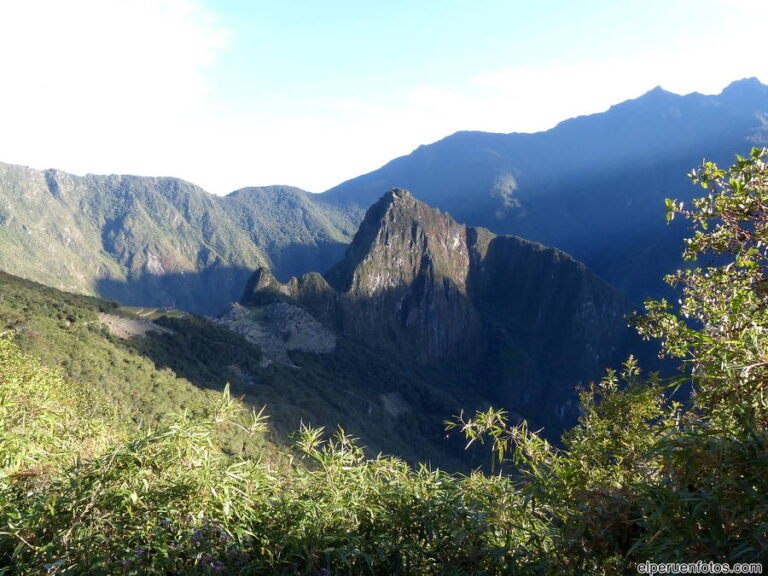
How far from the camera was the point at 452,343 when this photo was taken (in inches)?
5950

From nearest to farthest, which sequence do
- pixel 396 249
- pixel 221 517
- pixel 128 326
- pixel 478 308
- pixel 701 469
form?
pixel 701 469 < pixel 221 517 < pixel 128 326 < pixel 396 249 < pixel 478 308

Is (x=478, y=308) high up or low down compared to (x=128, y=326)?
down

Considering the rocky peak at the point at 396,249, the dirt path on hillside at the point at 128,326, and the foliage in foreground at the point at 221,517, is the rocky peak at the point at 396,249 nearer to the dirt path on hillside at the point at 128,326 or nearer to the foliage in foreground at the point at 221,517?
the dirt path on hillside at the point at 128,326

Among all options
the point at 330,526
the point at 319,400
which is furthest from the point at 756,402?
the point at 319,400

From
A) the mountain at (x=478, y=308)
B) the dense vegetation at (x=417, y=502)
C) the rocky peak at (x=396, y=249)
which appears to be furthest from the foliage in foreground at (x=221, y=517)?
the rocky peak at (x=396, y=249)

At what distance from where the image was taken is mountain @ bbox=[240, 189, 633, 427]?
443 feet

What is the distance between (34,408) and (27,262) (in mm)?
239615

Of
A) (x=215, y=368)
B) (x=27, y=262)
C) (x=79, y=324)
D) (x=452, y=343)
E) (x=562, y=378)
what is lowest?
(x=562, y=378)

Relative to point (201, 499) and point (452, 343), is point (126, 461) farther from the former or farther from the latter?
point (452, 343)

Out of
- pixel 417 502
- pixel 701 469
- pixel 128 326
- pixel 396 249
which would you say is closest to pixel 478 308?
pixel 396 249

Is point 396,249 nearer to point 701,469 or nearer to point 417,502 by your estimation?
point 417,502

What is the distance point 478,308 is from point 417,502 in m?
166

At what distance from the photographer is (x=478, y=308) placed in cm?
16700

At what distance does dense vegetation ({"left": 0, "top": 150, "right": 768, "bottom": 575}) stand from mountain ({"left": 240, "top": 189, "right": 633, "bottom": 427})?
375 feet
